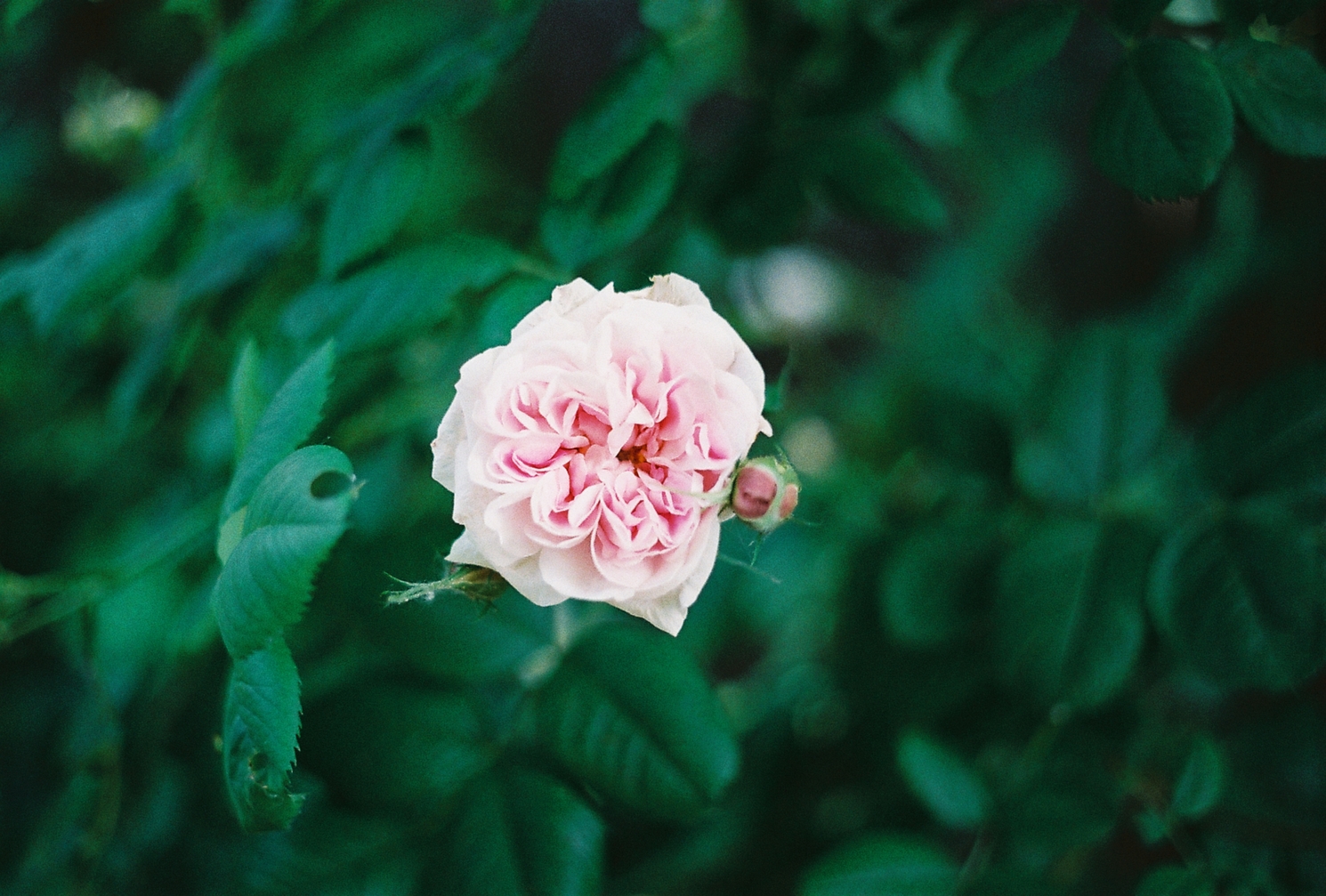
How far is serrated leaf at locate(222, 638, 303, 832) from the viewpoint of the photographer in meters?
0.40

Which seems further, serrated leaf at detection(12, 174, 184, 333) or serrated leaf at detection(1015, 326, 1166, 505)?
serrated leaf at detection(1015, 326, 1166, 505)

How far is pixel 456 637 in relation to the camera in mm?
599

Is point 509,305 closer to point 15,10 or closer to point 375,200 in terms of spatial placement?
point 375,200

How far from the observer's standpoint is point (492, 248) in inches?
22.5

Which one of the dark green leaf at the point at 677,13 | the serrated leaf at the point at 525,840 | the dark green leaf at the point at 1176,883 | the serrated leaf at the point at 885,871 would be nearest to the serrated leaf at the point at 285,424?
the serrated leaf at the point at 525,840

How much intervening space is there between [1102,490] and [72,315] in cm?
82

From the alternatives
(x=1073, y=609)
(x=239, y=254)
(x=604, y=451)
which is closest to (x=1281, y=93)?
(x=1073, y=609)

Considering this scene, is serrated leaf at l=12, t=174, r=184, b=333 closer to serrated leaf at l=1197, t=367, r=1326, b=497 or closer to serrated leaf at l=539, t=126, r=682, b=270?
serrated leaf at l=539, t=126, r=682, b=270

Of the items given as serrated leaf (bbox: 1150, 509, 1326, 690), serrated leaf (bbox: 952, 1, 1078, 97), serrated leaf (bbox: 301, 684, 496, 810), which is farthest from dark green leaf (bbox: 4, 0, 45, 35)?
serrated leaf (bbox: 1150, 509, 1326, 690)

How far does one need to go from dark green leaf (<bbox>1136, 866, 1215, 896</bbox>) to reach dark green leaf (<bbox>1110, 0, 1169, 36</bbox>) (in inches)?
21.9

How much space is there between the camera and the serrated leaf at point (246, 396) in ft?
1.74

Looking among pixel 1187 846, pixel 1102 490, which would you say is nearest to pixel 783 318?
pixel 1102 490

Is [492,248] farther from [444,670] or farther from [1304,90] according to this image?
[1304,90]

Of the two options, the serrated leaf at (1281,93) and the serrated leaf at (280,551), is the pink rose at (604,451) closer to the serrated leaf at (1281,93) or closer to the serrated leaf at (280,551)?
the serrated leaf at (280,551)
